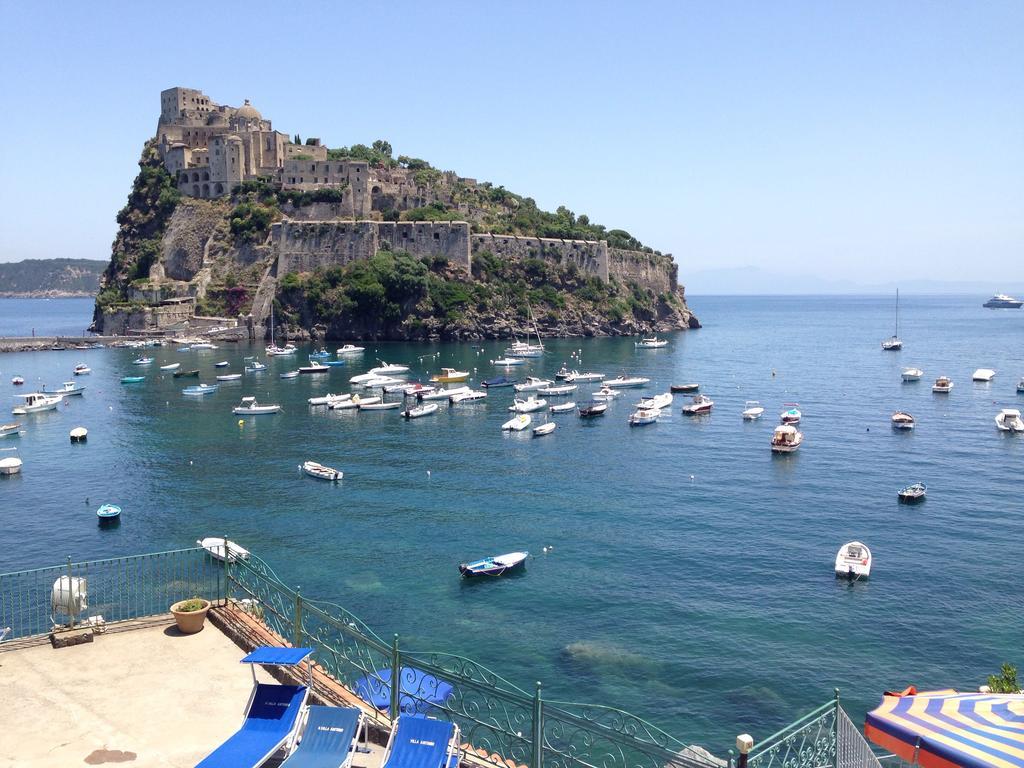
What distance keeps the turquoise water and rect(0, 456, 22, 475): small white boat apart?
65.9 inches

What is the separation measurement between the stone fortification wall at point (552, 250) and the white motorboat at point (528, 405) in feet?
173

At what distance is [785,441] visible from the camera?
4641 centimetres

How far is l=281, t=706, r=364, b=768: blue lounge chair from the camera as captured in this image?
870 cm

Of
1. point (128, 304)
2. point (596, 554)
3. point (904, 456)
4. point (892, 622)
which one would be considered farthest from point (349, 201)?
point (892, 622)

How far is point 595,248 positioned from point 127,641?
112394 millimetres

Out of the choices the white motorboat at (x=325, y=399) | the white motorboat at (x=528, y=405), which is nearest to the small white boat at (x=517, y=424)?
the white motorboat at (x=528, y=405)

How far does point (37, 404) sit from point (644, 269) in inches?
3664

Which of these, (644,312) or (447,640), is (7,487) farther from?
(644,312)

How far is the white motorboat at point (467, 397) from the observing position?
63.7 m

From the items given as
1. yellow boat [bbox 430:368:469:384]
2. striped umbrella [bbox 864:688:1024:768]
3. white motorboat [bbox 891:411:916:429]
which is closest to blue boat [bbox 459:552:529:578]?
striped umbrella [bbox 864:688:1024:768]

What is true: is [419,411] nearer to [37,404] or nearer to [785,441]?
[785,441]

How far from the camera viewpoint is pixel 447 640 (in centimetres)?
2250

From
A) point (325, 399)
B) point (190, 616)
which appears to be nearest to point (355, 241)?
point (325, 399)

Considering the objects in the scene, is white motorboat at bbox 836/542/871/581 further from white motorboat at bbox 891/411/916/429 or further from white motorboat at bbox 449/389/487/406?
white motorboat at bbox 449/389/487/406
